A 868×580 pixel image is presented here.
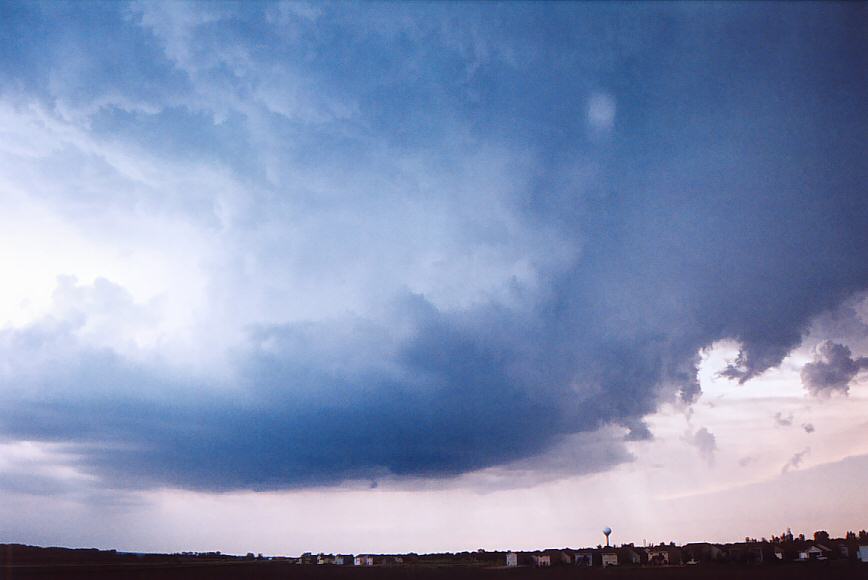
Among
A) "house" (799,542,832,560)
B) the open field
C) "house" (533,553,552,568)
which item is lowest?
the open field

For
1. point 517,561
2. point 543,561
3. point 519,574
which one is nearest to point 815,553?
point 543,561

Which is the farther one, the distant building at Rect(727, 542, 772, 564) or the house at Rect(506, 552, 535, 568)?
the house at Rect(506, 552, 535, 568)

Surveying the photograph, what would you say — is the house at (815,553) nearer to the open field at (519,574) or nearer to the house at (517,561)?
the open field at (519,574)

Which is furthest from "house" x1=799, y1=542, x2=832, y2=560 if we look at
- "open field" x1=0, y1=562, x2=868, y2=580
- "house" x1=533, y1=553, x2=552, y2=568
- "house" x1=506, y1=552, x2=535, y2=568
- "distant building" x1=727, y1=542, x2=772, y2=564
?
"house" x1=506, y1=552, x2=535, y2=568

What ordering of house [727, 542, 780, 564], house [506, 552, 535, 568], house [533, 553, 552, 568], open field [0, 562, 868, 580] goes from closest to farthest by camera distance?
open field [0, 562, 868, 580], house [727, 542, 780, 564], house [533, 553, 552, 568], house [506, 552, 535, 568]

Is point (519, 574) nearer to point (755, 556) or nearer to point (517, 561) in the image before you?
point (517, 561)

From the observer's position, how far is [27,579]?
287 feet

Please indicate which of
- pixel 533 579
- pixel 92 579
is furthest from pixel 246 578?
pixel 533 579

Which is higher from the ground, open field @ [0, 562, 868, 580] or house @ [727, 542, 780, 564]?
house @ [727, 542, 780, 564]

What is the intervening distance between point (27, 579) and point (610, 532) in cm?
12034

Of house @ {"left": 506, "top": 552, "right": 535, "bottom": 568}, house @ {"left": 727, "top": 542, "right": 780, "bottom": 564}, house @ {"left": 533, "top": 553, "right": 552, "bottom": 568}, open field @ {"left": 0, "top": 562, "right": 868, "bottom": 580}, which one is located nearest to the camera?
open field @ {"left": 0, "top": 562, "right": 868, "bottom": 580}

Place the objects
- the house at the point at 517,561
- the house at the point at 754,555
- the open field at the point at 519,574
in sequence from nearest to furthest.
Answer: the open field at the point at 519,574, the house at the point at 754,555, the house at the point at 517,561

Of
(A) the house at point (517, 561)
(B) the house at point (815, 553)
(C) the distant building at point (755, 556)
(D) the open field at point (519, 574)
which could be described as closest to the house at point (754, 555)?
(C) the distant building at point (755, 556)

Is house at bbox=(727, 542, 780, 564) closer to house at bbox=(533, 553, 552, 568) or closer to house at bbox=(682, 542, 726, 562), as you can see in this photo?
house at bbox=(682, 542, 726, 562)
